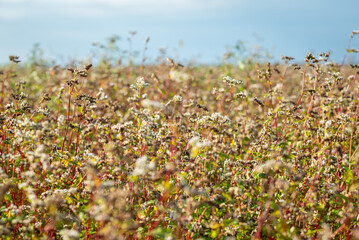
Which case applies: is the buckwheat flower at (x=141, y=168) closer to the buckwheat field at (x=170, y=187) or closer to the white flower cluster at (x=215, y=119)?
the buckwheat field at (x=170, y=187)

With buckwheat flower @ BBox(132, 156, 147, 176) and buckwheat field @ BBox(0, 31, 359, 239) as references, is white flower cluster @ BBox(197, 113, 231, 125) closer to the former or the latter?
buckwheat field @ BBox(0, 31, 359, 239)

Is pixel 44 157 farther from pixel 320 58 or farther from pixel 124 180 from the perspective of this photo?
pixel 320 58

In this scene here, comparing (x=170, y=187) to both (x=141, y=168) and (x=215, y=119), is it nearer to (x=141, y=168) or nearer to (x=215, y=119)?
(x=141, y=168)

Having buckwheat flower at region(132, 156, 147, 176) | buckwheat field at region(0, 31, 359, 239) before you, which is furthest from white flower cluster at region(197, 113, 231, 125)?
buckwheat flower at region(132, 156, 147, 176)

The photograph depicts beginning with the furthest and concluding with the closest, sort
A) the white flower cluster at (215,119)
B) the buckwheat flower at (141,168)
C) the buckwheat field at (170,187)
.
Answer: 1. the white flower cluster at (215,119)
2. the buckwheat field at (170,187)
3. the buckwheat flower at (141,168)

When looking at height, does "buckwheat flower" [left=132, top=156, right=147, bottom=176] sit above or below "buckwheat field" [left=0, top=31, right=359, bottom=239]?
above

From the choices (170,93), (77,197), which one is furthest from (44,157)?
(170,93)

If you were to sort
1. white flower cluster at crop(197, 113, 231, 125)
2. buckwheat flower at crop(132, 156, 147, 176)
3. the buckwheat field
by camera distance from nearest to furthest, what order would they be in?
buckwheat flower at crop(132, 156, 147, 176)
the buckwheat field
white flower cluster at crop(197, 113, 231, 125)

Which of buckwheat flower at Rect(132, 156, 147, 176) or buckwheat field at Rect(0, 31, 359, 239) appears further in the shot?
buckwheat field at Rect(0, 31, 359, 239)

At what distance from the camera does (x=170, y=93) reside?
38.0ft

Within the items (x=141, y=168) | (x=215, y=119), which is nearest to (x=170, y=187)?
(x=141, y=168)

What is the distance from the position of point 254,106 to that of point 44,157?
8.70 meters

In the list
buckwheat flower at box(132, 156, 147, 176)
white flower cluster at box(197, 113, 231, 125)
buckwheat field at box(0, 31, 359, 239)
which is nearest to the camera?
buckwheat flower at box(132, 156, 147, 176)

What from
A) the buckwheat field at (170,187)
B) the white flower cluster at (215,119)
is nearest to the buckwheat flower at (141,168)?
the buckwheat field at (170,187)
